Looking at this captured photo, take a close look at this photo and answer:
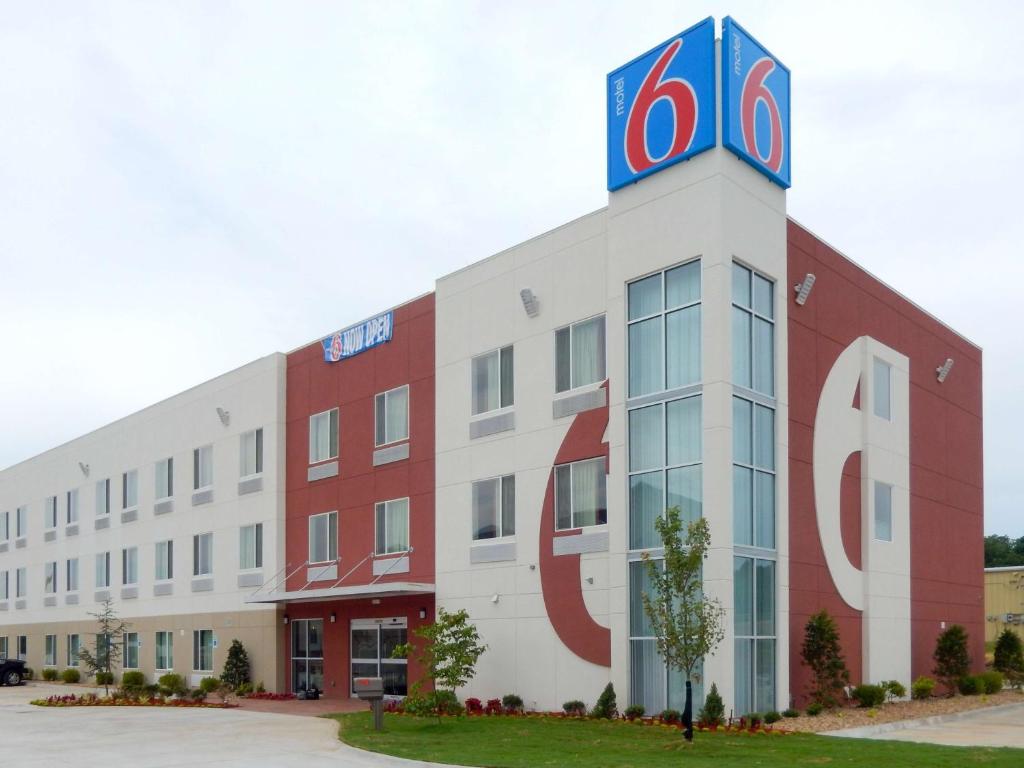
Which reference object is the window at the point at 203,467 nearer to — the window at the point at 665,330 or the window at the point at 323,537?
the window at the point at 323,537

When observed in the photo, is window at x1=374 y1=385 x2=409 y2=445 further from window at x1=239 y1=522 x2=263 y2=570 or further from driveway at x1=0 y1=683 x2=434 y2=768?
driveway at x1=0 y1=683 x2=434 y2=768

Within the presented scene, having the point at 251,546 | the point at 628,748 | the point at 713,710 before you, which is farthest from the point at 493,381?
the point at 251,546

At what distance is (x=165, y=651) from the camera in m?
40.1

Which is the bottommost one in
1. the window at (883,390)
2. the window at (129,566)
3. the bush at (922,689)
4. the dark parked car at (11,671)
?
the dark parked car at (11,671)

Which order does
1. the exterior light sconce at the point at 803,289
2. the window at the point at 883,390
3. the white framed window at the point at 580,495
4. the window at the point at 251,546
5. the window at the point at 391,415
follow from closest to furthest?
the white framed window at the point at 580,495 < the exterior light sconce at the point at 803,289 < the window at the point at 883,390 < the window at the point at 391,415 < the window at the point at 251,546

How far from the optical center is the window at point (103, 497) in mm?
45594

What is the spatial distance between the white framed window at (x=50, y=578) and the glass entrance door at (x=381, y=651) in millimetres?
23912

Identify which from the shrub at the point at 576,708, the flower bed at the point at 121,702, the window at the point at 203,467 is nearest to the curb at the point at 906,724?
the shrub at the point at 576,708

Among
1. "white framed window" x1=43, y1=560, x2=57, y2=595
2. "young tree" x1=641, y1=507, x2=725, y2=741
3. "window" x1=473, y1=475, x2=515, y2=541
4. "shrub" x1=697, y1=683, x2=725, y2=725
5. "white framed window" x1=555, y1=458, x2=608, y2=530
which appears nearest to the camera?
"young tree" x1=641, y1=507, x2=725, y2=741

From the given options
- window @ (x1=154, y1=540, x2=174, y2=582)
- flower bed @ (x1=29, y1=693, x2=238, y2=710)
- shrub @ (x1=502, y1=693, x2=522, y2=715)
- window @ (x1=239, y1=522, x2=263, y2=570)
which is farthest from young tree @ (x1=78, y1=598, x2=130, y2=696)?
shrub @ (x1=502, y1=693, x2=522, y2=715)

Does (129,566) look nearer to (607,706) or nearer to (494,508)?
(494,508)

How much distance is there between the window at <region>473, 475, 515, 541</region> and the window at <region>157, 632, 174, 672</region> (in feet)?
56.7

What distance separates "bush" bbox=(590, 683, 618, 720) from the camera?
22734 millimetres

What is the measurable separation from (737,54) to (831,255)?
5.83m
